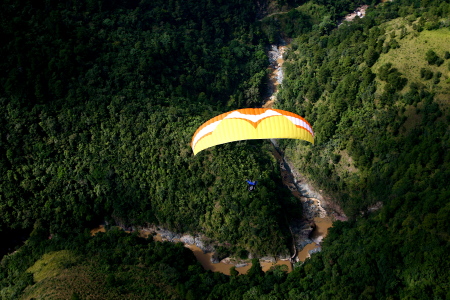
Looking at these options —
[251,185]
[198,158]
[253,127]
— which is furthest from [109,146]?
[253,127]

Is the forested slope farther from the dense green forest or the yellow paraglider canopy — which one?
the yellow paraglider canopy

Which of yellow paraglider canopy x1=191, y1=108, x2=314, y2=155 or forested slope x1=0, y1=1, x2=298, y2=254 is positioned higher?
yellow paraglider canopy x1=191, y1=108, x2=314, y2=155

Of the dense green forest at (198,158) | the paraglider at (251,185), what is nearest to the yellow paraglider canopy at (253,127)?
the paraglider at (251,185)

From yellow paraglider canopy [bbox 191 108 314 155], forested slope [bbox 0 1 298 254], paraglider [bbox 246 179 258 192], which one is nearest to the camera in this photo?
yellow paraglider canopy [bbox 191 108 314 155]

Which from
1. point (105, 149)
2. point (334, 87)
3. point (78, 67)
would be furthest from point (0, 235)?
point (334, 87)

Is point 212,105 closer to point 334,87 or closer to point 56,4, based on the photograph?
point 334,87

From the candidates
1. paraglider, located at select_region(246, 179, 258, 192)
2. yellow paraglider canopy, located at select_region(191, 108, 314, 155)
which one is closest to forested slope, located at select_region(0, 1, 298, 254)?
paraglider, located at select_region(246, 179, 258, 192)

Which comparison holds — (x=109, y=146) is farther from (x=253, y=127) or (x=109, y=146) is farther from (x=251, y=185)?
(x=253, y=127)
